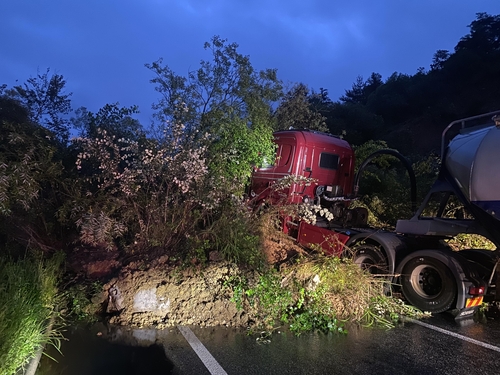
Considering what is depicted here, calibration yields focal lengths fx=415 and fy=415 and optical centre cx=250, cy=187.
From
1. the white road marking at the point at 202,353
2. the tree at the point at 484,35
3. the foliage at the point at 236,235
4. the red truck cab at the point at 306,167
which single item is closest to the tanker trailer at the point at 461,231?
the red truck cab at the point at 306,167

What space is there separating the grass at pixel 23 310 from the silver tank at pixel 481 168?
6190 millimetres

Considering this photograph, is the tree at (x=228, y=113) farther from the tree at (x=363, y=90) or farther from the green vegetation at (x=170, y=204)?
the tree at (x=363, y=90)

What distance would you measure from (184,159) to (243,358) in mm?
4173

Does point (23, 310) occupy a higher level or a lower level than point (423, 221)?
lower

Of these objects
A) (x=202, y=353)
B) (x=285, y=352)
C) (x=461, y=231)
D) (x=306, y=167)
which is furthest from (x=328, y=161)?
(x=202, y=353)

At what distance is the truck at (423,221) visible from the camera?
636 centimetres

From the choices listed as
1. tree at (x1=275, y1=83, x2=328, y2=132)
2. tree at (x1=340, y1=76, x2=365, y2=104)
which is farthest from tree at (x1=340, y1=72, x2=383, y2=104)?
tree at (x1=275, y1=83, x2=328, y2=132)

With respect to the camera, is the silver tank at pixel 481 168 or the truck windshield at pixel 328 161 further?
the truck windshield at pixel 328 161

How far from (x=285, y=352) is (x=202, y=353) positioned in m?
0.99

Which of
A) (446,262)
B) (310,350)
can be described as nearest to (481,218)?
(446,262)

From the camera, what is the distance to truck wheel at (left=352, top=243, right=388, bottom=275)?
7.37 meters

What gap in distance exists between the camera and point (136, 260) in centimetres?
683

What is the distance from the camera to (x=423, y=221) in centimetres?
749

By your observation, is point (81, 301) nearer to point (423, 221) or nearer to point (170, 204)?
point (170, 204)
